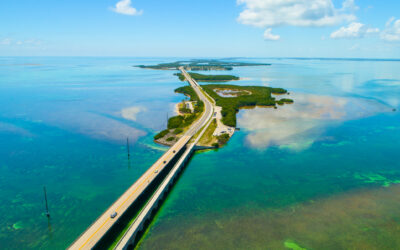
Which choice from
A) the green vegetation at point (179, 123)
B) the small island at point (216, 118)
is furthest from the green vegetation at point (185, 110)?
the green vegetation at point (179, 123)

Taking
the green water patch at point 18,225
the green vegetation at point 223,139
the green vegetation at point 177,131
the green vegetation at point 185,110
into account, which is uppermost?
the green vegetation at point 185,110

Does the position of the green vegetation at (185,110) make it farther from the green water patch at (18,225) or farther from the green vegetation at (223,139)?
the green water patch at (18,225)

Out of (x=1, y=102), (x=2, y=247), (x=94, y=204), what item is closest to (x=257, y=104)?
(x=94, y=204)

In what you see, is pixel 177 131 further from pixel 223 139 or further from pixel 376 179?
pixel 376 179

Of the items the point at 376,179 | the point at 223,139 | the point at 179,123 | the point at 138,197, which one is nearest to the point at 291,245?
the point at 138,197

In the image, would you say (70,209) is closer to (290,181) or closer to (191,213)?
(191,213)

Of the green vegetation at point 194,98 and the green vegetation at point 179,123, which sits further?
the green vegetation at point 194,98

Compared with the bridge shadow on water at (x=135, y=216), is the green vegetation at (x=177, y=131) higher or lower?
higher

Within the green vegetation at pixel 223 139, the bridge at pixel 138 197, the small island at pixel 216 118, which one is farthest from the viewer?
the small island at pixel 216 118

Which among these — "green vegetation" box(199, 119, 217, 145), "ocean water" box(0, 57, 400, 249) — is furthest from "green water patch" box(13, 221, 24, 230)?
"green vegetation" box(199, 119, 217, 145)
